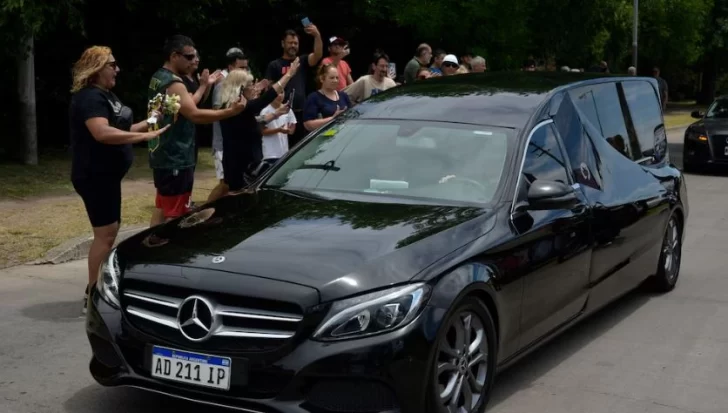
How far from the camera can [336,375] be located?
4133mm

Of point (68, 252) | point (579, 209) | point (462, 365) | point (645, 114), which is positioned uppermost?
point (645, 114)

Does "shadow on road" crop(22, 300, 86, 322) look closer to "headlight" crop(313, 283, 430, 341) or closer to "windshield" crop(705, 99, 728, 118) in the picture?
"headlight" crop(313, 283, 430, 341)

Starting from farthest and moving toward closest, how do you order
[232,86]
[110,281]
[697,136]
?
[697,136] → [232,86] → [110,281]

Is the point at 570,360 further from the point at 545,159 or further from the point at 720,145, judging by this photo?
the point at 720,145

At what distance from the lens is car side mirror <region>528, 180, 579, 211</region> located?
5.35m

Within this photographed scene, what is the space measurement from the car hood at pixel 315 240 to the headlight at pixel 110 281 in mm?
57

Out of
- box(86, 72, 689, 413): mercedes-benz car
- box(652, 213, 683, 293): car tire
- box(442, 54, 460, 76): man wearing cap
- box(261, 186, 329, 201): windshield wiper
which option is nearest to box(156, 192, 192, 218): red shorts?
box(86, 72, 689, 413): mercedes-benz car

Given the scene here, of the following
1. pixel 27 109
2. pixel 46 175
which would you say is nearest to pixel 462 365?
pixel 46 175

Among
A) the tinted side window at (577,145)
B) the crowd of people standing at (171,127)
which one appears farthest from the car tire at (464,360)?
the crowd of people standing at (171,127)

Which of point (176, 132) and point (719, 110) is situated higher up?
point (176, 132)

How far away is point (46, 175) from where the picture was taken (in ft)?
45.5

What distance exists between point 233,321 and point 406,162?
176 cm

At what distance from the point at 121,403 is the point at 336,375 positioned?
1444 mm

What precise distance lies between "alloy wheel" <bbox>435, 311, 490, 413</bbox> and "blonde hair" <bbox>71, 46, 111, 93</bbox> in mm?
3248
